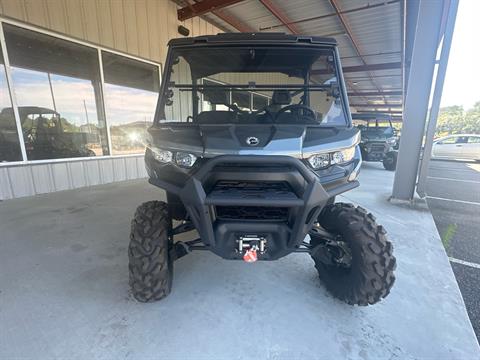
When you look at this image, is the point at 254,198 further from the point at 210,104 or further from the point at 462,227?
the point at 462,227

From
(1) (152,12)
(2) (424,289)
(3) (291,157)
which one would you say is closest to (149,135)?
(3) (291,157)

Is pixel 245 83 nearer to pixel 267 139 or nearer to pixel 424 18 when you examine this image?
pixel 267 139

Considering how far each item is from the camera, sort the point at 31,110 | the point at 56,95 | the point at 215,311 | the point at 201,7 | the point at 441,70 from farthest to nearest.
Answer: the point at 201,7 < the point at 56,95 < the point at 31,110 < the point at 441,70 < the point at 215,311

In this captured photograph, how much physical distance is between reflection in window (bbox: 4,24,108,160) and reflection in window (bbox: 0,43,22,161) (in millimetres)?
145

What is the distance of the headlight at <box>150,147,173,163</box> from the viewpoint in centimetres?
162

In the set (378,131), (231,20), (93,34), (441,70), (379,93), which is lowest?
(378,131)

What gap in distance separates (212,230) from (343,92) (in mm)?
1456

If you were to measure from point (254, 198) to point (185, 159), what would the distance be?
0.51 metres

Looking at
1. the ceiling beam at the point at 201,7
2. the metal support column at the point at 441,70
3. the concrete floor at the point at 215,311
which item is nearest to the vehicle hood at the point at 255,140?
the concrete floor at the point at 215,311

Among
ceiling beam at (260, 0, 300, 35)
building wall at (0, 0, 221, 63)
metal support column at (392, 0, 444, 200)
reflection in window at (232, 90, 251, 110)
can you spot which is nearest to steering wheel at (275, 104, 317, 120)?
reflection in window at (232, 90, 251, 110)

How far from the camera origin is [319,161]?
1.56 metres

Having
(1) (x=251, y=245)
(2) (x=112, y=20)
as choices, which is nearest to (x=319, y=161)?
(1) (x=251, y=245)

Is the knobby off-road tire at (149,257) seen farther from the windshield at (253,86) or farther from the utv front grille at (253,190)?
the windshield at (253,86)

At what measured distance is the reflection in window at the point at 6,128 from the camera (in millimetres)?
4141
